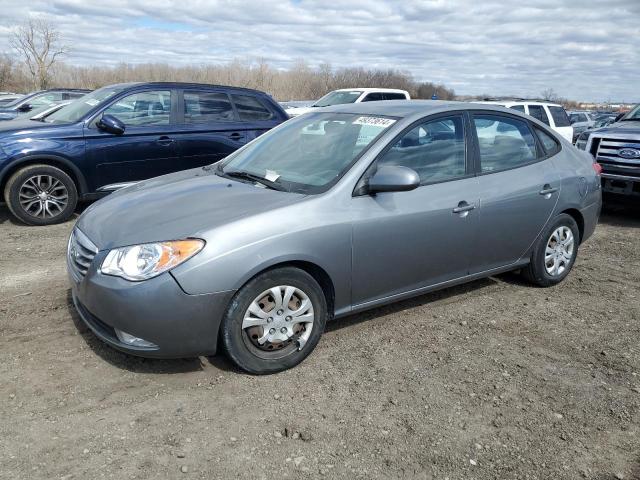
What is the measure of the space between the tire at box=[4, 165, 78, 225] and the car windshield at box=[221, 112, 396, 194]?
11.1ft

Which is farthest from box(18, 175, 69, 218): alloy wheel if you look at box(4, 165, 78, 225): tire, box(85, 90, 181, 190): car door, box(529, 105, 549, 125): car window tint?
box(529, 105, 549, 125): car window tint

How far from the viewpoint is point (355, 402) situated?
10.7 ft

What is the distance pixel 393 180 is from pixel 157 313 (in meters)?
1.68

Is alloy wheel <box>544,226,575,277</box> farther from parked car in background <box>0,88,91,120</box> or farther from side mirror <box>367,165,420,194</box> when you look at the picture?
parked car in background <box>0,88,91,120</box>

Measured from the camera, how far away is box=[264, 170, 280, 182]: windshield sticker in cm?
398

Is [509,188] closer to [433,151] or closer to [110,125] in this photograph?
[433,151]

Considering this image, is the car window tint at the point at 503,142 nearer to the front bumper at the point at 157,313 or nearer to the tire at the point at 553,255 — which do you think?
the tire at the point at 553,255

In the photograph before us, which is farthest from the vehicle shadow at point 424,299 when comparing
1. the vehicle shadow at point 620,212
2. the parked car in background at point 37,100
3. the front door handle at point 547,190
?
the parked car in background at point 37,100

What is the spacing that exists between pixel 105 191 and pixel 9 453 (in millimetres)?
5099

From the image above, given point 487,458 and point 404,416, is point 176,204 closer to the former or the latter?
point 404,416

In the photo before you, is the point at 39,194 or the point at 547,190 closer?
the point at 547,190

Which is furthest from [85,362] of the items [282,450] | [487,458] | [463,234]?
[463,234]

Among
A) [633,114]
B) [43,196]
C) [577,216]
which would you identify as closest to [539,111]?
[633,114]

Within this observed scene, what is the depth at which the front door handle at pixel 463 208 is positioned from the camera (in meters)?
4.17
